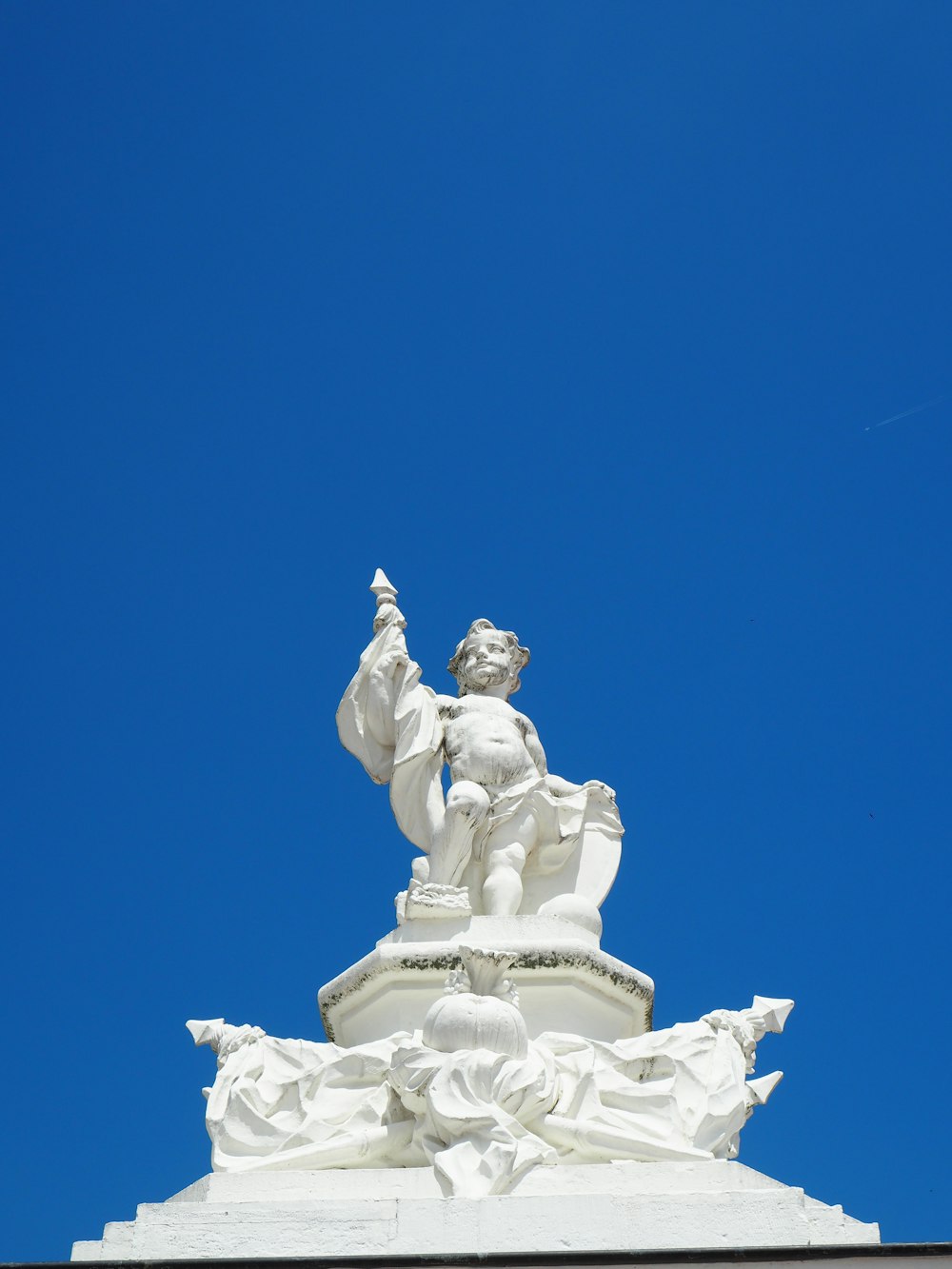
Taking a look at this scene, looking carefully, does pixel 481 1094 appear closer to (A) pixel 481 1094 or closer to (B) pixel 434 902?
(A) pixel 481 1094

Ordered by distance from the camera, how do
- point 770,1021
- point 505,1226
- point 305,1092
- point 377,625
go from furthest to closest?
point 377,625
point 770,1021
point 305,1092
point 505,1226

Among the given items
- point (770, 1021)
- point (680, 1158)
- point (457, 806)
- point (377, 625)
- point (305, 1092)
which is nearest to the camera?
point (680, 1158)

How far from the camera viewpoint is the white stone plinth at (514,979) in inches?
396

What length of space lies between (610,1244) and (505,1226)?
1.83 feet

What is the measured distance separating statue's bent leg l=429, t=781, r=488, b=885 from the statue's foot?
0.23m

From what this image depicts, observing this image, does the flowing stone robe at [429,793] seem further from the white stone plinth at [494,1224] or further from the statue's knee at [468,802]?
the white stone plinth at [494,1224]

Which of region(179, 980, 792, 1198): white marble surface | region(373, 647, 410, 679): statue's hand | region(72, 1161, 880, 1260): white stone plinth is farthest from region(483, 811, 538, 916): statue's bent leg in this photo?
region(72, 1161, 880, 1260): white stone plinth

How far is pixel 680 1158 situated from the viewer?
8820 mm

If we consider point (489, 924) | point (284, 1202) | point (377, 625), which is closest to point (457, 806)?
point (489, 924)

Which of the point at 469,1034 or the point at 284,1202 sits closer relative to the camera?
the point at 284,1202

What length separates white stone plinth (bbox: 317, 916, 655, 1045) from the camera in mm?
10070

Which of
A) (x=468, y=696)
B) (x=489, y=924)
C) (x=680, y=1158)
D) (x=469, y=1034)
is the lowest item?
(x=680, y=1158)

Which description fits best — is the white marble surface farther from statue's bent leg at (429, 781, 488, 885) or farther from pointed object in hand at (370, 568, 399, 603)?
pointed object in hand at (370, 568, 399, 603)

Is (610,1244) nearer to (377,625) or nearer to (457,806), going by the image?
(457,806)
